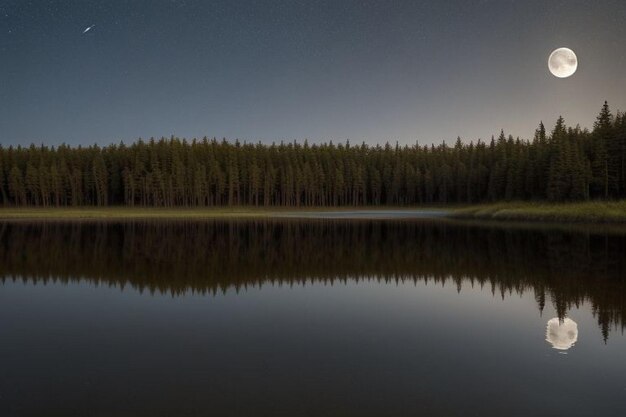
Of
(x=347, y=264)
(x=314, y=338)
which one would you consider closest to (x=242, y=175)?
(x=347, y=264)

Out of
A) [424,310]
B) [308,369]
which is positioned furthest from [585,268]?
[308,369]

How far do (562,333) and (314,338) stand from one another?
5.44 metres

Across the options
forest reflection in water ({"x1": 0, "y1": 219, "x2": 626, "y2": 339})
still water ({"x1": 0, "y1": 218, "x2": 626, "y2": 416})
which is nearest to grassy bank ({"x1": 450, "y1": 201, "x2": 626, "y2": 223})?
forest reflection in water ({"x1": 0, "y1": 219, "x2": 626, "y2": 339})

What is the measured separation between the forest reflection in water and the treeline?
81238 mm

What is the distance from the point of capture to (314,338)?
11102mm

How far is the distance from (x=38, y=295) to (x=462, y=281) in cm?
1431

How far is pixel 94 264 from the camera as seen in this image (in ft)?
77.0

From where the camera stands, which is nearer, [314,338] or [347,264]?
[314,338]

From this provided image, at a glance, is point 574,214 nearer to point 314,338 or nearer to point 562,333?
point 562,333

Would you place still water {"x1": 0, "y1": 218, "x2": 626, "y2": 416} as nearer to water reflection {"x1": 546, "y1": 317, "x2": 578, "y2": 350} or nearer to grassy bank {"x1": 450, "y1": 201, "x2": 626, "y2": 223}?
water reflection {"x1": 546, "y1": 317, "x2": 578, "y2": 350}

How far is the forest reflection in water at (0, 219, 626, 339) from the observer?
56.6ft

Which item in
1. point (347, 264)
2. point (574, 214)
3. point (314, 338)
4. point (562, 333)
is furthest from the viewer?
point (574, 214)

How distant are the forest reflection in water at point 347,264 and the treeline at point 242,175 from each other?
81238mm

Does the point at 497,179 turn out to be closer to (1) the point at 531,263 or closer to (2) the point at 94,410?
(1) the point at 531,263
